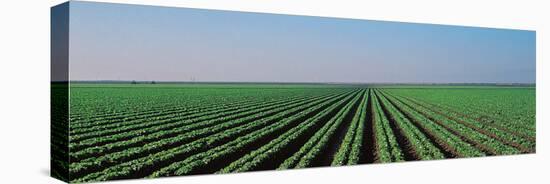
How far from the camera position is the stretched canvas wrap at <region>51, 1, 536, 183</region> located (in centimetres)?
1166

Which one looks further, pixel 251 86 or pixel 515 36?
pixel 515 36

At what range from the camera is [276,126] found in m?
14.8

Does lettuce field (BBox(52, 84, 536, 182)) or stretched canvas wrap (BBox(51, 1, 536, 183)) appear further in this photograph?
lettuce field (BBox(52, 84, 536, 182))

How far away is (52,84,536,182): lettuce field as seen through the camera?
1178 cm

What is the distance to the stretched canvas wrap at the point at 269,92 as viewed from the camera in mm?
11664

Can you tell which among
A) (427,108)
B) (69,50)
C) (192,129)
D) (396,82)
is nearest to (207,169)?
(192,129)

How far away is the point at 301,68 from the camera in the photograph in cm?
1398

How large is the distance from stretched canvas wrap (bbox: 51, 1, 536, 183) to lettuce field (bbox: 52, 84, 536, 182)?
0.10ft

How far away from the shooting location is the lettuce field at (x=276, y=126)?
464 inches

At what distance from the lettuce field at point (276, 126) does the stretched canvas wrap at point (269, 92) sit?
0.03 meters

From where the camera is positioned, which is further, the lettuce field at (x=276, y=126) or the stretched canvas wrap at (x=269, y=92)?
the lettuce field at (x=276, y=126)

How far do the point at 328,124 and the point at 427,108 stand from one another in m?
2.97

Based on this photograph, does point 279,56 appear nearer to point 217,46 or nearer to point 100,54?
point 217,46

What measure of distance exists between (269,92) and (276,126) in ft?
2.73
